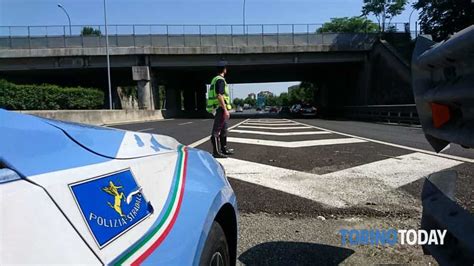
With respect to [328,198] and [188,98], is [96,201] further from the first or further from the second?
[188,98]

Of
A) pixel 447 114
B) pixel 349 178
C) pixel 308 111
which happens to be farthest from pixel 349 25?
pixel 447 114

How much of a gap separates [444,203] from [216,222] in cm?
145

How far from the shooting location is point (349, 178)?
5.80 meters

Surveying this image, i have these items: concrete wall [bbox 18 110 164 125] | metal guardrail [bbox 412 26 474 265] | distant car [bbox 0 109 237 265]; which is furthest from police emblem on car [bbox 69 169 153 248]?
concrete wall [bbox 18 110 164 125]

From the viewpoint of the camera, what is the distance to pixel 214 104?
25.8 ft

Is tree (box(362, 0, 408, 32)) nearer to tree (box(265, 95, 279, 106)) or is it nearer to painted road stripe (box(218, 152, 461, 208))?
painted road stripe (box(218, 152, 461, 208))

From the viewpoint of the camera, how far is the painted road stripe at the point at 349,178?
191 inches

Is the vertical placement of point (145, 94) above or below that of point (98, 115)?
above

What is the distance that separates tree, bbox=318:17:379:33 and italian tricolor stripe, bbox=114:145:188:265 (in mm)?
73540

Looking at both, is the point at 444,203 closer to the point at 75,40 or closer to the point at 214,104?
the point at 214,104

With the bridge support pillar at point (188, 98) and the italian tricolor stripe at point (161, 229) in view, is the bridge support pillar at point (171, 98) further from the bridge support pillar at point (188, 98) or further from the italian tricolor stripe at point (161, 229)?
the italian tricolor stripe at point (161, 229)

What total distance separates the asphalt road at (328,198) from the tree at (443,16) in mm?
35670

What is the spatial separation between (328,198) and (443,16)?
43172 mm

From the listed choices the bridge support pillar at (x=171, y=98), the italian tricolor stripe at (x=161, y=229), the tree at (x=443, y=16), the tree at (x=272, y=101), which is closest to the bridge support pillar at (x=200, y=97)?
the bridge support pillar at (x=171, y=98)
